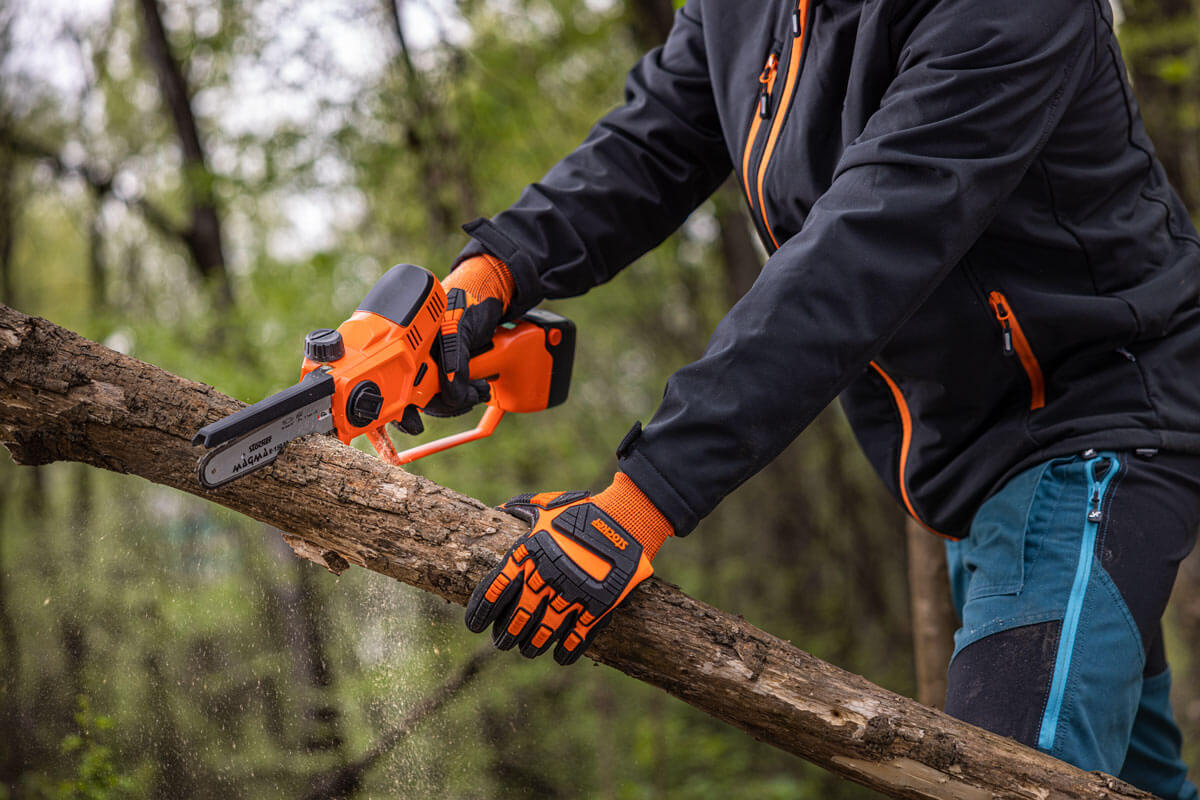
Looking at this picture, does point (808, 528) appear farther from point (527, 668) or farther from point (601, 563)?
point (601, 563)

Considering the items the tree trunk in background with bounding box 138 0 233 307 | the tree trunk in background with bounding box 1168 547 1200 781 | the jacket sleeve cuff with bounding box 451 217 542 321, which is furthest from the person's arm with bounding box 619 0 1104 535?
the tree trunk in background with bounding box 138 0 233 307

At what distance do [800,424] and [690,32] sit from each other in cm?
119

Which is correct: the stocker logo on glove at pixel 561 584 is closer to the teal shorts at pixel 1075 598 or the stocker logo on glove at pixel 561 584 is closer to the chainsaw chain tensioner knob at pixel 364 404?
the chainsaw chain tensioner knob at pixel 364 404

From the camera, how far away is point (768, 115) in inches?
67.9

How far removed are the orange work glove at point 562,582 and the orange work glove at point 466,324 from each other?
0.59 meters

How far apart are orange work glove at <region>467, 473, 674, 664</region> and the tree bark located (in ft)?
0.36

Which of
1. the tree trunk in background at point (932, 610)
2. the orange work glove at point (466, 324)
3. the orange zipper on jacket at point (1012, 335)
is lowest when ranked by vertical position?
the tree trunk in background at point (932, 610)

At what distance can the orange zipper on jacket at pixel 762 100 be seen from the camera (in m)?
1.73

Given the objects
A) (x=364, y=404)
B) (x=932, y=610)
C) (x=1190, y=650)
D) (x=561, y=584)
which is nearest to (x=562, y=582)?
(x=561, y=584)

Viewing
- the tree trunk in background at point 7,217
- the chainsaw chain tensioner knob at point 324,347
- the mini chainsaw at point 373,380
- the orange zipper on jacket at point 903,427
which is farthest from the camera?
the tree trunk in background at point 7,217

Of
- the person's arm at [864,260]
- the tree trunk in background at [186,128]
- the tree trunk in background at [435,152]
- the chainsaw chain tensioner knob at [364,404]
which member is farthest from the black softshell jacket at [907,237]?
the tree trunk in background at [186,128]

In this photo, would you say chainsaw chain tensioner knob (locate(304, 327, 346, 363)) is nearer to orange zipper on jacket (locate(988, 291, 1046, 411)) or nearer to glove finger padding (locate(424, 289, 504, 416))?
glove finger padding (locate(424, 289, 504, 416))

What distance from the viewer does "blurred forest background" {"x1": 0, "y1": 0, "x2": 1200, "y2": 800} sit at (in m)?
2.19

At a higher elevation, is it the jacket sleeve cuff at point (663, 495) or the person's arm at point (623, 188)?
the person's arm at point (623, 188)
